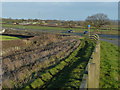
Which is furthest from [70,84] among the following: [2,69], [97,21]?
[97,21]

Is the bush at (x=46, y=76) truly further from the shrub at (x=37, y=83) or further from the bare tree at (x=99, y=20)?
the bare tree at (x=99, y=20)

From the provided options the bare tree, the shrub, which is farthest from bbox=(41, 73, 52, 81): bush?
the bare tree

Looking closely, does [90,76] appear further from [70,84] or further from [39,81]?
[39,81]

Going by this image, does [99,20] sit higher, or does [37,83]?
[99,20]

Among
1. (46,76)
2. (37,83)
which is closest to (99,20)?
(46,76)

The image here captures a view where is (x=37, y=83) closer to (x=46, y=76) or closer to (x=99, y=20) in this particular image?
(x=46, y=76)

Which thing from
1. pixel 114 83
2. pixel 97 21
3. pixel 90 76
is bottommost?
pixel 114 83

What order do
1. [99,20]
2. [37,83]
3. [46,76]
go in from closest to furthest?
[37,83]
[46,76]
[99,20]

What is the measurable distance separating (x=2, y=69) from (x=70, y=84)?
14.3 feet

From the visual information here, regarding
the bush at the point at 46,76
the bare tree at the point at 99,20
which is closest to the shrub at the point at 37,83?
the bush at the point at 46,76

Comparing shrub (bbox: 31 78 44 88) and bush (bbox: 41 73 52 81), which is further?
bush (bbox: 41 73 52 81)

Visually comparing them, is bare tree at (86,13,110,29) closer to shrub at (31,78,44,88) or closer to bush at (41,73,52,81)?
bush at (41,73,52,81)

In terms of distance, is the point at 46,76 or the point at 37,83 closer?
the point at 37,83

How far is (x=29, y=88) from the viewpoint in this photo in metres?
5.93
